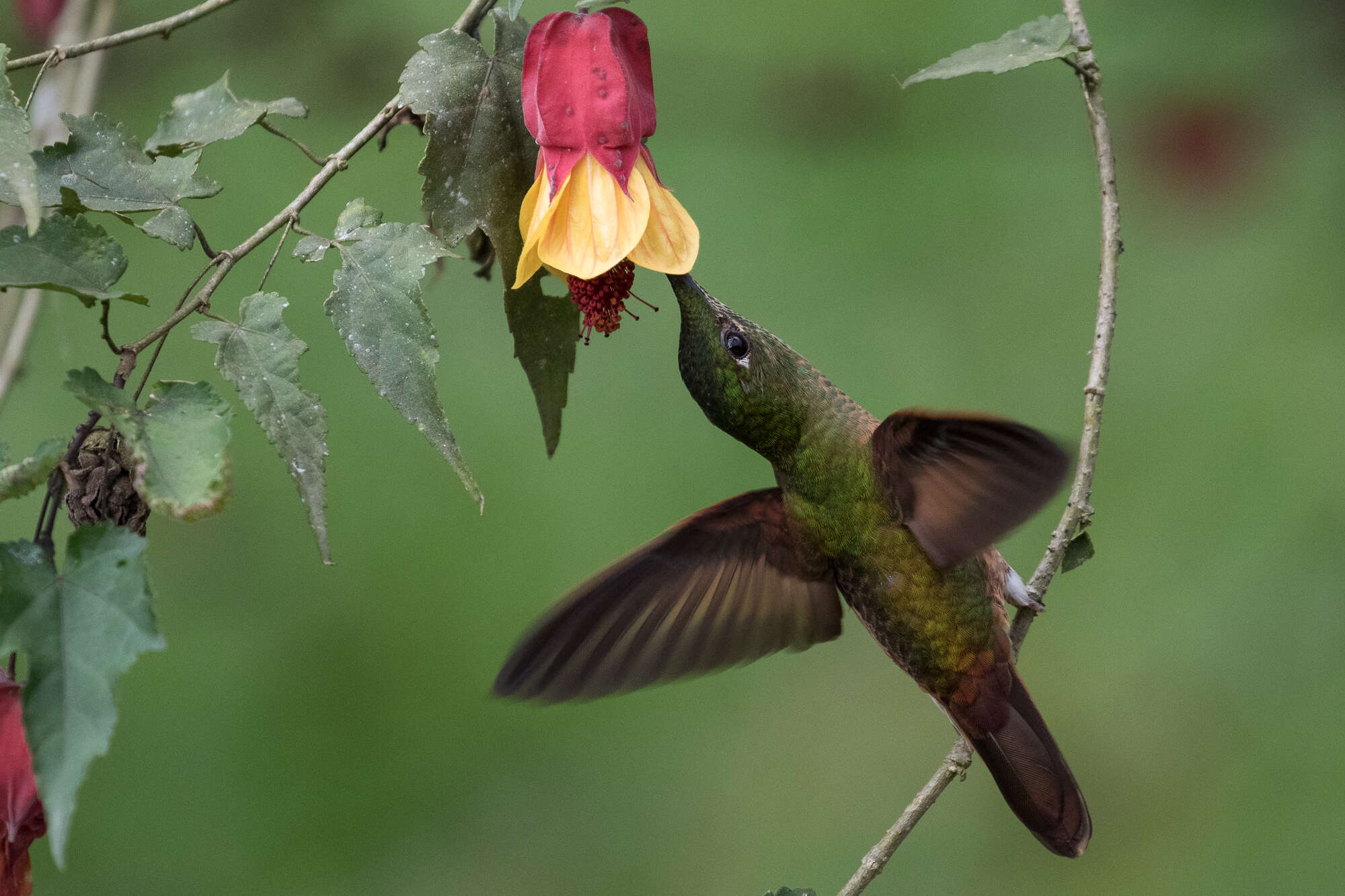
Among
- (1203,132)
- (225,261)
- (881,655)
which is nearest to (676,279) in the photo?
(225,261)

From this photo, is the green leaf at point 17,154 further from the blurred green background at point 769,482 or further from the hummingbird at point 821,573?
the blurred green background at point 769,482

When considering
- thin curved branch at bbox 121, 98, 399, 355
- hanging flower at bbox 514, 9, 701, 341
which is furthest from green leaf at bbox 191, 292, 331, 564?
hanging flower at bbox 514, 9, 701, 341

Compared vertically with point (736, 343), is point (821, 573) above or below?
below

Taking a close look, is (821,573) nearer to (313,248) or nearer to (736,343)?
(736,343)

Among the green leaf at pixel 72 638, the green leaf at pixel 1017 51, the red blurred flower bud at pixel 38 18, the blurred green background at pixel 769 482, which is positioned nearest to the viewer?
the green leaf at pixel 72 638

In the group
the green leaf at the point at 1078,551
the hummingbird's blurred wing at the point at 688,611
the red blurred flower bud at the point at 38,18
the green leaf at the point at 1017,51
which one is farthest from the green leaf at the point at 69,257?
the red blurred flower bud at the point at 38,18

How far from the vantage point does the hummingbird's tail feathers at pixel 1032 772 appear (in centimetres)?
76

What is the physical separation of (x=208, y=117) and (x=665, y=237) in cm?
27

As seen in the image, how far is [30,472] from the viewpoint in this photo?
459 mm

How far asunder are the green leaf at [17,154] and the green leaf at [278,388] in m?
0.10

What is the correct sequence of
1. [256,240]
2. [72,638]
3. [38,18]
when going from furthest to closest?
[38,18], [256,240], [72,638]

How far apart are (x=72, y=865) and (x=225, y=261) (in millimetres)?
1217

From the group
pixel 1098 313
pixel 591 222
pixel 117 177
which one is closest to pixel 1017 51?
pixel 1098 313

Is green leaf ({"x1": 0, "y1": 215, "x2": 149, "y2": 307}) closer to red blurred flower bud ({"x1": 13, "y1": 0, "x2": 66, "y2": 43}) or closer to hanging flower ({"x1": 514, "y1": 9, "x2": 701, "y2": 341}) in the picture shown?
hanging flower ({"x1": 514, "y1": 9, "x2": 701, "y2": 341})
